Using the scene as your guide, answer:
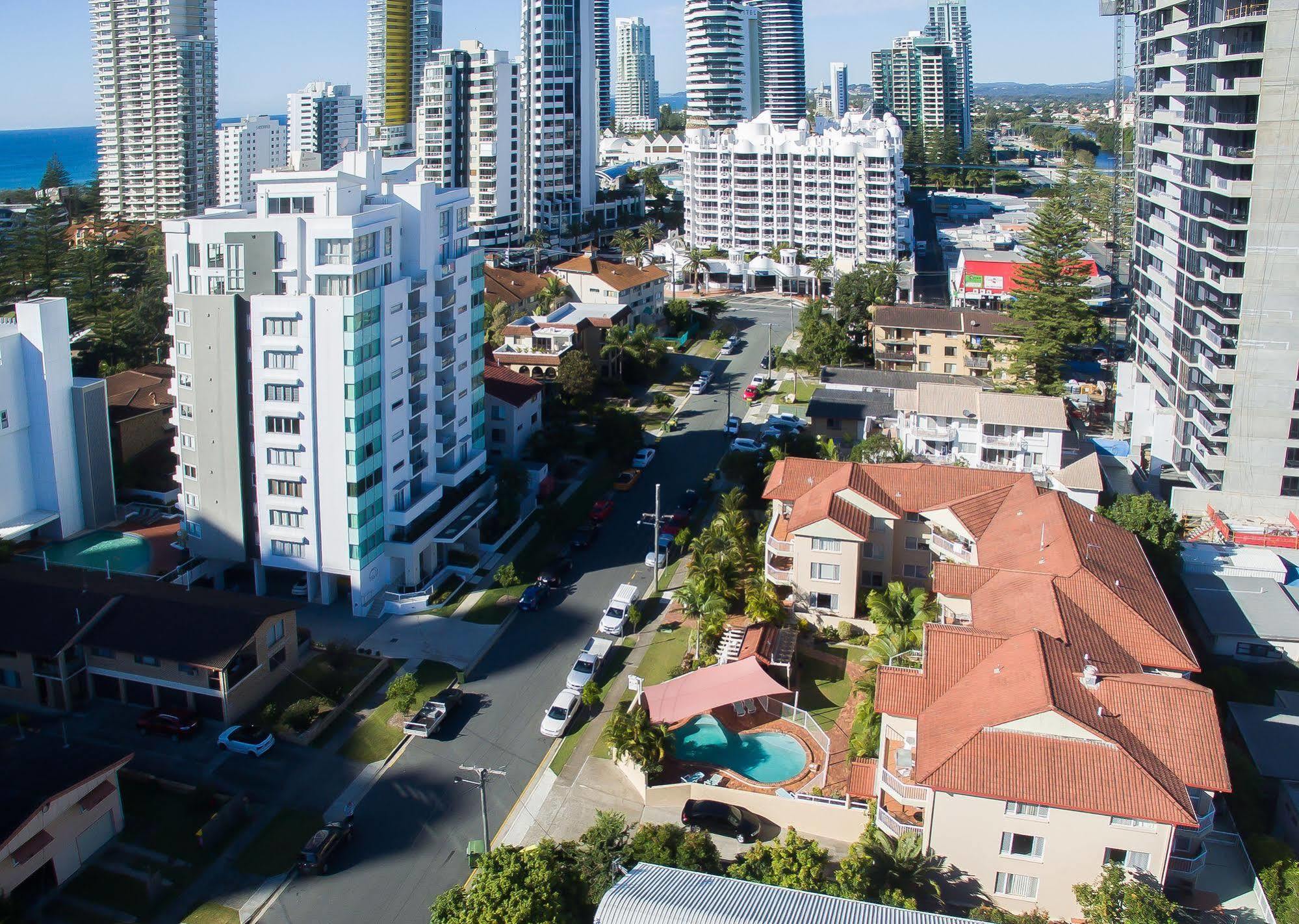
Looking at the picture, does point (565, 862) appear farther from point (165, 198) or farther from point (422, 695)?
point (165, 198)

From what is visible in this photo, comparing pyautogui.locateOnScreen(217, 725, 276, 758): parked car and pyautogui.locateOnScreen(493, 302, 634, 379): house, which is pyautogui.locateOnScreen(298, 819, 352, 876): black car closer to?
pyautogui.locateOnScreen(217, 725, 276, 758): parked car

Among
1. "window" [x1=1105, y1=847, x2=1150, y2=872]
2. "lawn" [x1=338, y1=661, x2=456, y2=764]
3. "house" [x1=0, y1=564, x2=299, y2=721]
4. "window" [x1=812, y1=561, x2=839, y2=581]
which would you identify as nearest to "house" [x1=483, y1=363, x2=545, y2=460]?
"lawn" [x1=338, y1=661, x2=456, y2=764]

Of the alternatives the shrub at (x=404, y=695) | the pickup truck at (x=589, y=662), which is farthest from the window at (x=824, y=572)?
the shrub at (x=404, y=695)

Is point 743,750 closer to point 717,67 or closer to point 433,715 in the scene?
point 433,715

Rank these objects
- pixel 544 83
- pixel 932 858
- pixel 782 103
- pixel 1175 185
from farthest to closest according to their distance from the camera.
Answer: pixel 782 103 < pixel 544 83 < pixel 1175 185 < pixel 932 858

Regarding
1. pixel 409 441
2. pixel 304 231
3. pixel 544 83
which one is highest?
pixel 544 83

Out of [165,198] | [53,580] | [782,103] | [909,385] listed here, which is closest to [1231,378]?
[909,385]

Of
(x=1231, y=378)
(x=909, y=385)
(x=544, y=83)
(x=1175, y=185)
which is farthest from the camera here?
(x=544, y=83)

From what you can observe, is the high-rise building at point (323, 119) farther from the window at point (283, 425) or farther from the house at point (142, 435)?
the window at point (283, 425)
